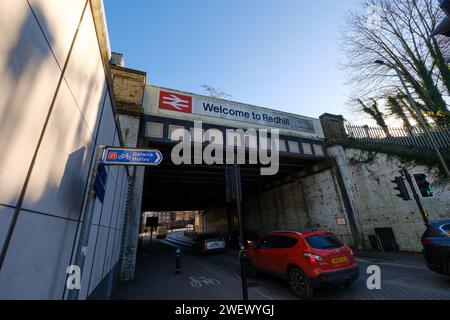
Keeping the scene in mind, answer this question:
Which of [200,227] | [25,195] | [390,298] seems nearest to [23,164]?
[25,195]

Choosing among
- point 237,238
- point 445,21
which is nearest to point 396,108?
point 445,21

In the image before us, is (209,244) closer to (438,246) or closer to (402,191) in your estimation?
(402,191)

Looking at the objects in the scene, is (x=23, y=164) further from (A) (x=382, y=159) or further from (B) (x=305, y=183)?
(B) (x=305, y=183)

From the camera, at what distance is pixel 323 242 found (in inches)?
228

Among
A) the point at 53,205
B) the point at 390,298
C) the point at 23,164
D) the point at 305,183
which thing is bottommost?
the point at 390,298

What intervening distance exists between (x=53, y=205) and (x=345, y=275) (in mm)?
6455

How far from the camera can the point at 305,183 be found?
56.7 ft

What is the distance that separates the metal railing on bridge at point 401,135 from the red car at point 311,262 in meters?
11.5

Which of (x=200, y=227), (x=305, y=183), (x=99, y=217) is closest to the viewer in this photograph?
(x=99, y=217)

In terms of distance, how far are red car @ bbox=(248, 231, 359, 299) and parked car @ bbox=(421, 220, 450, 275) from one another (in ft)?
6.94

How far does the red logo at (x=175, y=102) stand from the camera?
1233 centimetres

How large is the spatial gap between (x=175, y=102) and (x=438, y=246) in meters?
12.9
